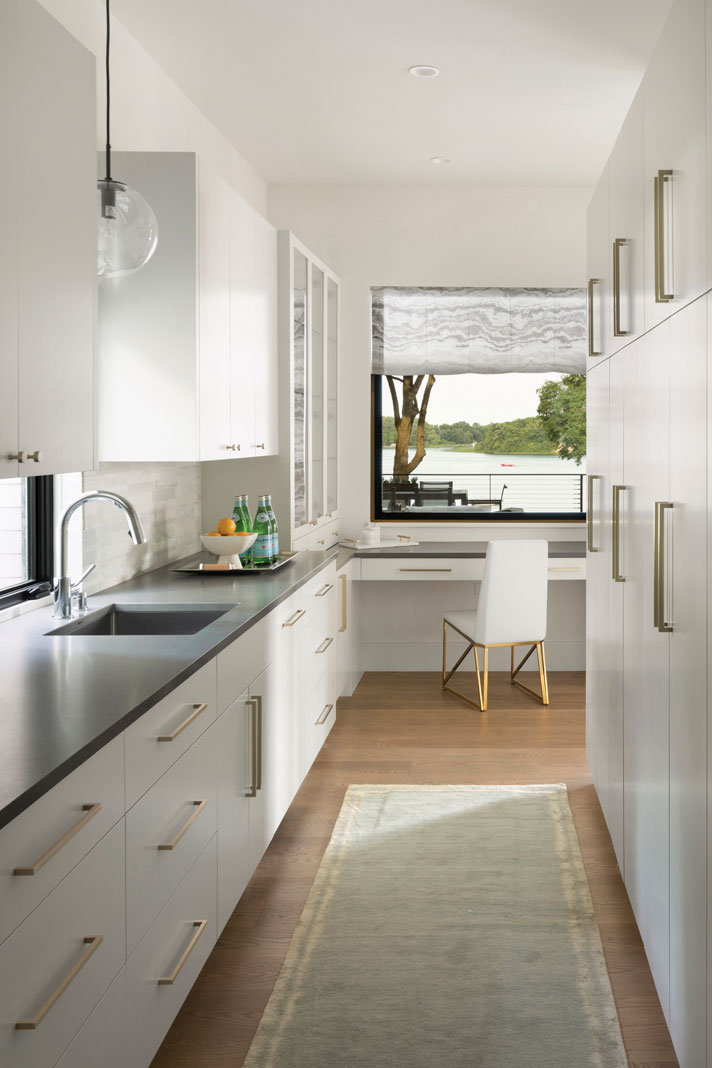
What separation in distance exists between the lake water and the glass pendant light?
362 cm

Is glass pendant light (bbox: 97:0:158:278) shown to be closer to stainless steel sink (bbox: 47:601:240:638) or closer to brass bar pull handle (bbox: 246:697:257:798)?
stainless steel sink (bbox: 47:601:240:638)

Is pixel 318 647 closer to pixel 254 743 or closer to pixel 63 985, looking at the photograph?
pixel 254 743

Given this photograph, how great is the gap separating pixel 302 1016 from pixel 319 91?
354 centimetres

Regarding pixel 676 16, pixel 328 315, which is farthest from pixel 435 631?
pixel 676 16

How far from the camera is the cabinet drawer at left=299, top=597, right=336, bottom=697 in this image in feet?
12.6

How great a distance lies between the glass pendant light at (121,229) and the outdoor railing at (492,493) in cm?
362

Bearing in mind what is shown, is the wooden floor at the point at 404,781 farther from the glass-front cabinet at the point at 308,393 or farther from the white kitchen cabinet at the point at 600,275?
the white kitchen cabinet at the point at 600,275

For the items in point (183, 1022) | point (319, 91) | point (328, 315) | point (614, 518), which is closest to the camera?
point (183, 1022)

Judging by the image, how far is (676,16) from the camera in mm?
2053

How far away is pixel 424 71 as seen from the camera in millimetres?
4023

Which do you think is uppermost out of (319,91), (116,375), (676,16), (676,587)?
(319,91)

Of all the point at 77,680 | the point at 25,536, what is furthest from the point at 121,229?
the point at 77,680

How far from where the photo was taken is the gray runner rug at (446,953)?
7.51 ft

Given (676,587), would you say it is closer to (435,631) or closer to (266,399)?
(266,399)
